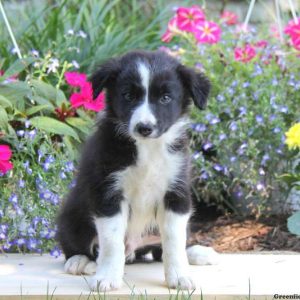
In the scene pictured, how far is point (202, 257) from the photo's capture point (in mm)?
4273

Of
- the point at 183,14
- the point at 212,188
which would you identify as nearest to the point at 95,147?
the point at 212,188

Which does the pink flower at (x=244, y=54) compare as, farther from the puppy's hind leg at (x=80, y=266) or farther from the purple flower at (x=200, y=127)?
the puppy's hind leg at (x=80, y=266)

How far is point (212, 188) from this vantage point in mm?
5895

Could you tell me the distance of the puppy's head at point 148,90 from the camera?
3.55 metres

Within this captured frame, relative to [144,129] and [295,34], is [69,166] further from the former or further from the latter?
[295,34]

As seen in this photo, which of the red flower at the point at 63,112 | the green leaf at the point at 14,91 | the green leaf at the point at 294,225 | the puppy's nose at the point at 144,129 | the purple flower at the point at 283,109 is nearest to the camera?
the puppy's nose at the point at 144,129

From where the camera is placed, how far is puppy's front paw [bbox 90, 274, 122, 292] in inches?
138

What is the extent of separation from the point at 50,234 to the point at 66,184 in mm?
427

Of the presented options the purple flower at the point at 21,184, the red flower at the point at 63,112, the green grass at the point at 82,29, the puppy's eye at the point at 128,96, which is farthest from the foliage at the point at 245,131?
the puppy's eye at the point at 128,96

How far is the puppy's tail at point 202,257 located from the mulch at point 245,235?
1.16 m

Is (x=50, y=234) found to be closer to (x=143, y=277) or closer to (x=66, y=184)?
(x=66, y=184)

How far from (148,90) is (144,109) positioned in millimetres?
106

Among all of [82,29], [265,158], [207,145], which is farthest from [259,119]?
[82,29]

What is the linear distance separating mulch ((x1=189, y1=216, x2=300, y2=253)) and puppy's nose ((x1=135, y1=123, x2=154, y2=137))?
7.08ft
